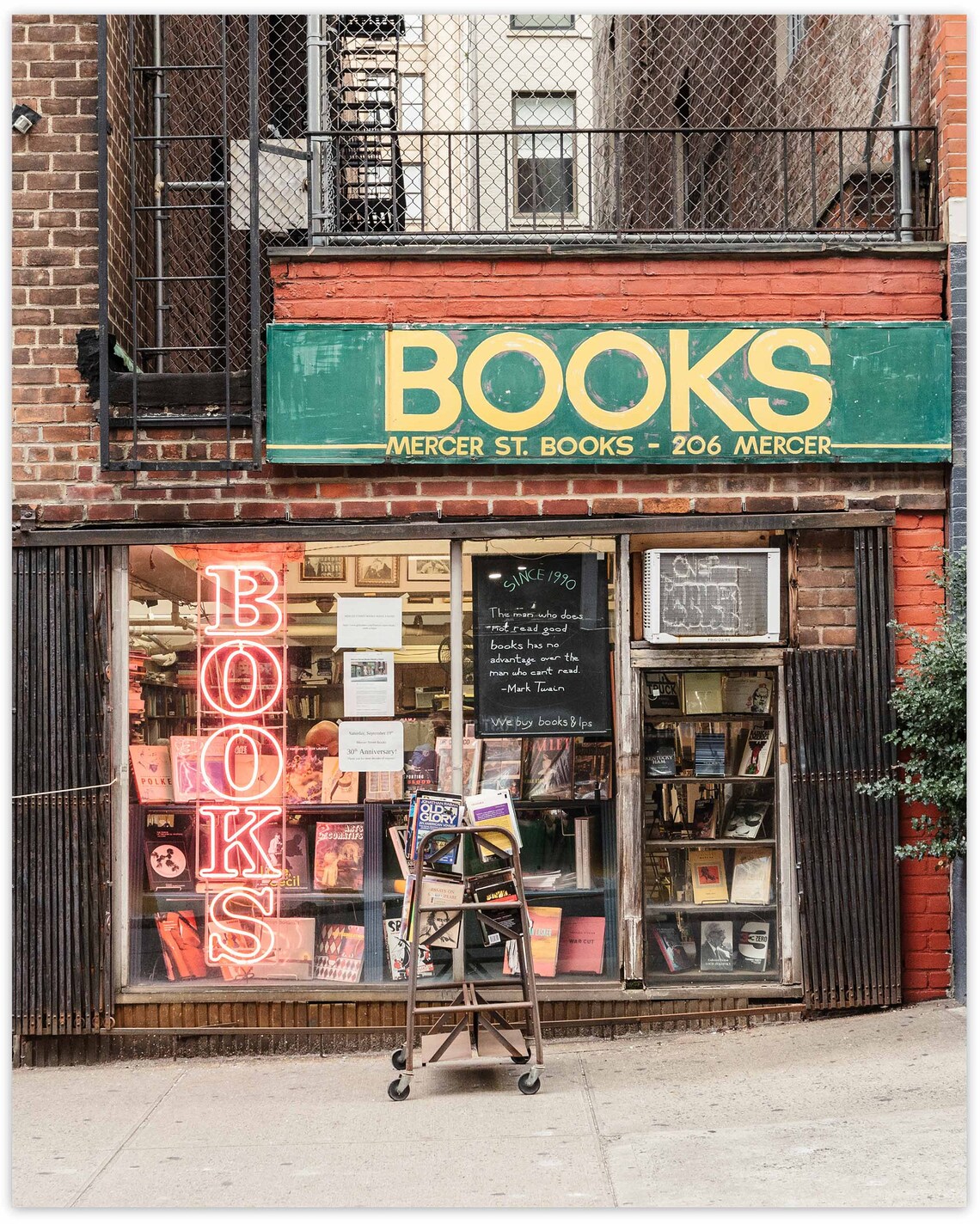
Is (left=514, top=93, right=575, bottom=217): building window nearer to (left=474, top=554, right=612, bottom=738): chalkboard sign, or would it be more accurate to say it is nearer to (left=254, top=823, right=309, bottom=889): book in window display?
(left=474, top=554, right=612, bottom=738): chalkboard sign

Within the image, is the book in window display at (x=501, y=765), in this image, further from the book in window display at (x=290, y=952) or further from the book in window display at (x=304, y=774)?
the book in window display at (x=290, y=952)

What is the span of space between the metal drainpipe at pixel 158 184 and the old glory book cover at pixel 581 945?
418 centimetres

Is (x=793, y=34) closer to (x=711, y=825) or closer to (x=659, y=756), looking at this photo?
(x=659, y=756)

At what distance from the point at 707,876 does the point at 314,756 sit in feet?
7.83

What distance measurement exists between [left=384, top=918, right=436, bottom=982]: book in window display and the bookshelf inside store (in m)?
1.27

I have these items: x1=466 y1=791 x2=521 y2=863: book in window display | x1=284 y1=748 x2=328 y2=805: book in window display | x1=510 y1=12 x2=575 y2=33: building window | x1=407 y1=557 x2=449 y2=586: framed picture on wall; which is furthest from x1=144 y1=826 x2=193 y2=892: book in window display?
x1=510 y1=12 x2=575 y2=33: building window

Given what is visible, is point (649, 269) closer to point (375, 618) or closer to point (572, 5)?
point (572, 5)

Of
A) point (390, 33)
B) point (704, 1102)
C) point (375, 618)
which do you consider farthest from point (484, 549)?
point (390, 33)

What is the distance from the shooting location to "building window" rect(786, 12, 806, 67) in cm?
927

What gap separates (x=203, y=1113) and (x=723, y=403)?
4.58 metres

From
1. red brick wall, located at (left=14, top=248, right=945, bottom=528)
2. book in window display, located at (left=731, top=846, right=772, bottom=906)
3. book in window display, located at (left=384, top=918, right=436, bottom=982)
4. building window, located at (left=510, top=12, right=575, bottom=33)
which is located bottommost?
book in window display, located at (left=384, top=918, right=436, bottom=982)

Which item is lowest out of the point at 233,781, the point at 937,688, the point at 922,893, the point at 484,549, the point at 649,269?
the point at 922,893

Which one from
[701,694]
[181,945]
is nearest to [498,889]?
[701,694]

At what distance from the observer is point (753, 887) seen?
22.8 ft
